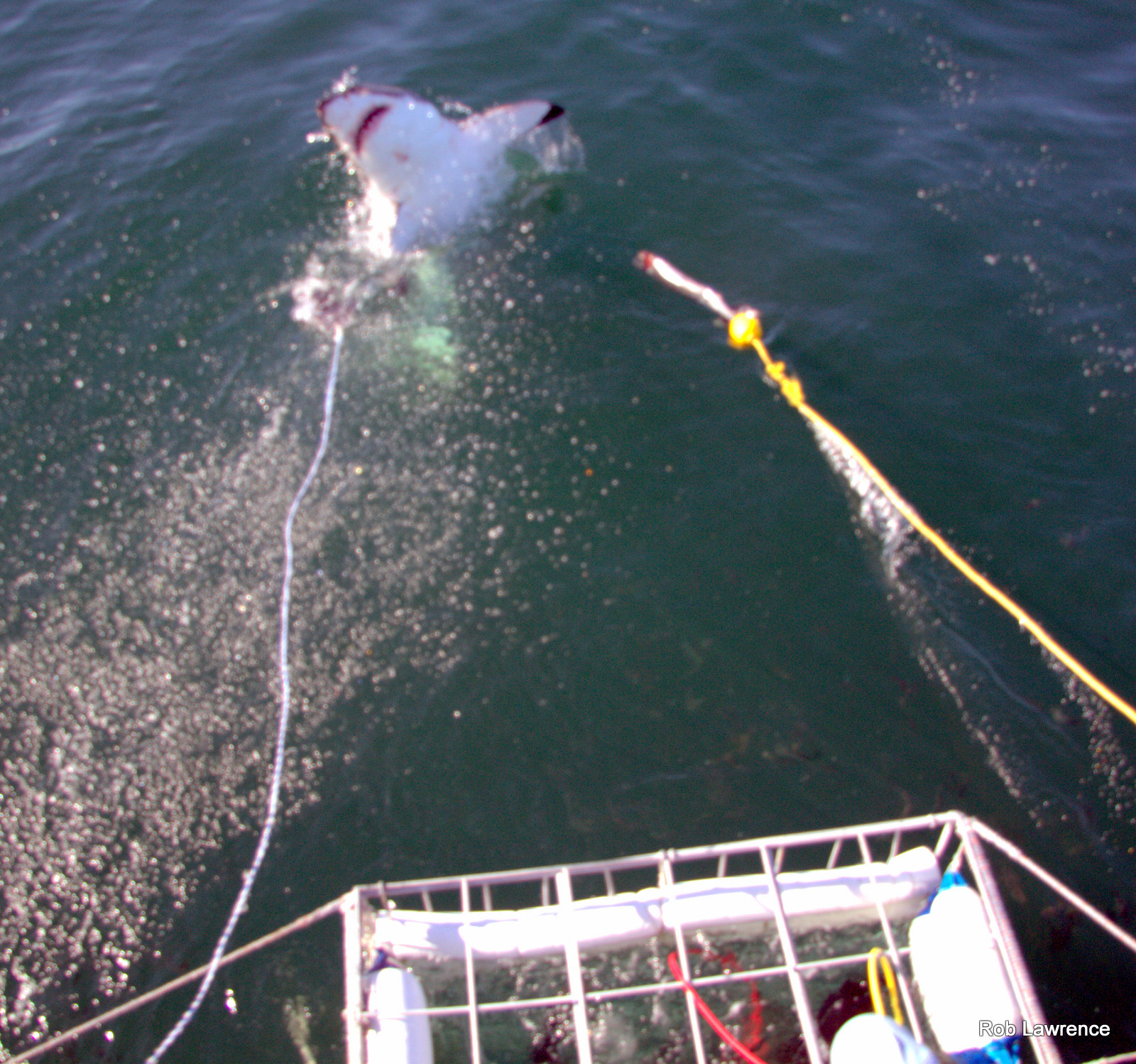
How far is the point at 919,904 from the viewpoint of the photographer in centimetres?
534

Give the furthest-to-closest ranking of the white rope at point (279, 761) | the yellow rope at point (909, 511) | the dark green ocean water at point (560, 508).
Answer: the yellow rope at point (909, 511) < the dark green ocean water at point (560, 508) < the white rope at point (279, 761)

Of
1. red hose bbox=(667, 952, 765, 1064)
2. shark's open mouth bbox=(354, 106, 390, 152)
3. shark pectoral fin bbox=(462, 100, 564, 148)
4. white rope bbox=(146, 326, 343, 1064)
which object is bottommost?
red hose bbox=(667, 952, 765, 1064)

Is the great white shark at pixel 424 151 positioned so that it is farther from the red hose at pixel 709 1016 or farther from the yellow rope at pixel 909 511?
the red hose at pixel 709 1016

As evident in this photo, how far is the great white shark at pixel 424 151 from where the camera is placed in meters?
9.80

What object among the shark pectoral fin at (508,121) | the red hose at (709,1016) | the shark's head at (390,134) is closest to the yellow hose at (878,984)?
the red hose at (709,1016)

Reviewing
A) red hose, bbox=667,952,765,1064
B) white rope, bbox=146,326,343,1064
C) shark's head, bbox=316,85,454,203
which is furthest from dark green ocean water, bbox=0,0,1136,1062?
red hose, bbox=667,952,765,1064

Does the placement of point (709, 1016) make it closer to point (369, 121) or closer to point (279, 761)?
point (279, 761)

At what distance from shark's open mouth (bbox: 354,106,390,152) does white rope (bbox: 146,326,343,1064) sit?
2.85m

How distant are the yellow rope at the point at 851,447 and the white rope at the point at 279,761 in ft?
13.5

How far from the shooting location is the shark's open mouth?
9.77 m

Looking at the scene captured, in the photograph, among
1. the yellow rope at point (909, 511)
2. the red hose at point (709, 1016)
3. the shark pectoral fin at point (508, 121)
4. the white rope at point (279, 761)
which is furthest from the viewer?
the shark pectoral fin at point (508, 121)

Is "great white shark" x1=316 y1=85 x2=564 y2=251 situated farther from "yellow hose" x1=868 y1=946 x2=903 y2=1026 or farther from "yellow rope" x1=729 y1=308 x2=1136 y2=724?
"yellow hose" x1=868 y1=946 x2=903 y2=1026

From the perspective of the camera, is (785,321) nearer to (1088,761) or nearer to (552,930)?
(1088,761)

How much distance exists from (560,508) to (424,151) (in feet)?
17.1
